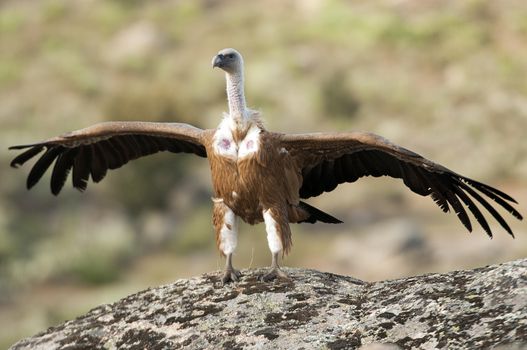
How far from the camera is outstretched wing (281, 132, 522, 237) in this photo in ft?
29.7

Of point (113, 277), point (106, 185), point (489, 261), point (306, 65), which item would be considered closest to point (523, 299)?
point (489, 261)

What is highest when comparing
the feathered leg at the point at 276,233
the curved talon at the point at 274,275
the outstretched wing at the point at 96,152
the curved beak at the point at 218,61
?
the curved beak at the point at 218,61

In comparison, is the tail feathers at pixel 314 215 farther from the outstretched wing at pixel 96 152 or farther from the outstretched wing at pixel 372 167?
the outstretched wing at pixel 96 152

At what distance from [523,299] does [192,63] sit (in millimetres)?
44133

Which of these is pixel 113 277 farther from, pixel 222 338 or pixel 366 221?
pixel 222 338

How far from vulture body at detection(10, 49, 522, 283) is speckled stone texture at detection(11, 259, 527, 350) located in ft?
1.90

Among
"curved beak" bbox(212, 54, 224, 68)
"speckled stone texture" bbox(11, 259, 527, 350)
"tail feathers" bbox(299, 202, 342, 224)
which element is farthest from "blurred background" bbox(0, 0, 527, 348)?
"speckled stone texture" bbox(11, 259, 527, 350)

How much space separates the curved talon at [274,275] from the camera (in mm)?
8578

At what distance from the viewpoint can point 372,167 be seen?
992 cm

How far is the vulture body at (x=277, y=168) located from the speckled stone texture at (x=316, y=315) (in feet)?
1.90

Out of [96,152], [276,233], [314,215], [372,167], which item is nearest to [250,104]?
[96,152]

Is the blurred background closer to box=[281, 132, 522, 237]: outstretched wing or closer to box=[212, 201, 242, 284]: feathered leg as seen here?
box=[281, 132, 522, 237]: outstretched wing

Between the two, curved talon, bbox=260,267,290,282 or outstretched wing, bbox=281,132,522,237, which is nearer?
curved talon, bbox=260,267,290,282

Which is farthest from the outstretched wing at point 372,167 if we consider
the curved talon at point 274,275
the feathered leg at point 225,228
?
the curved talon at point 274,275
